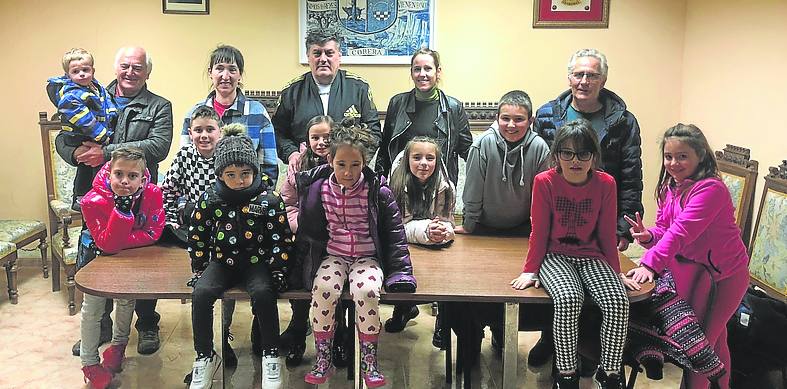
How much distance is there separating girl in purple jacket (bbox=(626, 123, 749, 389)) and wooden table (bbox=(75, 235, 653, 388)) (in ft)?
0.55

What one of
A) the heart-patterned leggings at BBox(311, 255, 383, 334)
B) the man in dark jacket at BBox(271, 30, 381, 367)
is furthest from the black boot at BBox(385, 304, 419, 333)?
the heart-patterned leggings at BBox(311, 255, 383, 334)

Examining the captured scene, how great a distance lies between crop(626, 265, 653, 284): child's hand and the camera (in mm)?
2516

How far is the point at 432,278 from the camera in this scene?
2.51 m

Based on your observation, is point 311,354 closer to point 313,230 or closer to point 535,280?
point 313,230

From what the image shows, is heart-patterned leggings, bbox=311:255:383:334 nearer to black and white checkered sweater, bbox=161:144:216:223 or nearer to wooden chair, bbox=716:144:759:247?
black and white checkered sweater, bbox=161:144:216:223

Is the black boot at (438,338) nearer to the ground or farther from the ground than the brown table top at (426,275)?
nearer to the ground

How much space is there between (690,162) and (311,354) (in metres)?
1.91

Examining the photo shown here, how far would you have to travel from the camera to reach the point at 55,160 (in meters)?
4.30

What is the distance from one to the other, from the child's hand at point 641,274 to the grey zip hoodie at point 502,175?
0.57 meters

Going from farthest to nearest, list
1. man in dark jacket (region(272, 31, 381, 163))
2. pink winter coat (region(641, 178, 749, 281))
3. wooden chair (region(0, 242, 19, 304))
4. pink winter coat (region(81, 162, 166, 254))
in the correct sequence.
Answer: wooden chair (region(0, 242, 19, 304))
man in dark jacket (region(272, 31, 381, 163))
pink winter coat (region(81, 162, 166, 254))
pink winter coat (region(641, 178, 749, 281))

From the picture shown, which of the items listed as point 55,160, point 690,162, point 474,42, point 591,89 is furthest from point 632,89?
point 55,160

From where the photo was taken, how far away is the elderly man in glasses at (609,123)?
2916 mm

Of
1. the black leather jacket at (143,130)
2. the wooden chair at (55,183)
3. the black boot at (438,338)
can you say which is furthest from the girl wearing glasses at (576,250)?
the wooden chair at (55,183)

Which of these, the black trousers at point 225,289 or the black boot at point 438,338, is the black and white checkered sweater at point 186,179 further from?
the black boot at point 438,338
